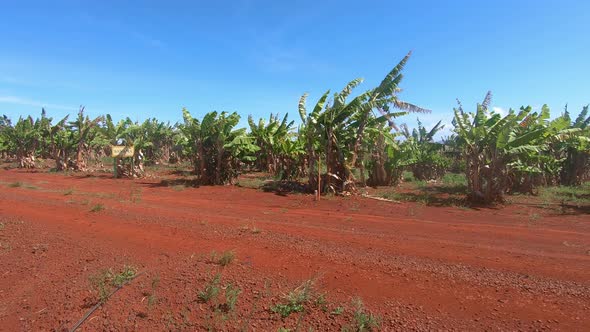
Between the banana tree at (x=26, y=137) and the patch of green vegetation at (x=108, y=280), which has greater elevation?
the banana tree at (x=26, y=137)

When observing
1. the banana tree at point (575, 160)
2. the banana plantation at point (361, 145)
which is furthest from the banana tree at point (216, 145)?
the banana tree at point (575, 160)

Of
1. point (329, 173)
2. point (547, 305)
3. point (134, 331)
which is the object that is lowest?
point (134, 331)

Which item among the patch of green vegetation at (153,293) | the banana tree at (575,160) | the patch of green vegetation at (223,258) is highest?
the banana tree at (575,160)

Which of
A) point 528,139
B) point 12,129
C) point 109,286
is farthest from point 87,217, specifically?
point 12,129

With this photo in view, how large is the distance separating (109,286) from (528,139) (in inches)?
469

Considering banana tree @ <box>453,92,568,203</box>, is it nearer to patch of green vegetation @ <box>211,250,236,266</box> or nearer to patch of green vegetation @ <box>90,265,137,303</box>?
patch of green vegetation @ <box>211,250,236,266</box>

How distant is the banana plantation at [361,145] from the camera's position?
12109 millimetres

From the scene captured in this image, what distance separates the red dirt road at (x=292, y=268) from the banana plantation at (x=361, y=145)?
12.3ft

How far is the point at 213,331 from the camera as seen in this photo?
12.1ft

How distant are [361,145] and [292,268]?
10.1 meters

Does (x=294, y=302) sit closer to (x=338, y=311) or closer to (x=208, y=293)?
(x=338, y=311)

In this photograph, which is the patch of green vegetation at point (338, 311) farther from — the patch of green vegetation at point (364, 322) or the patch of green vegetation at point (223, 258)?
the patch of green vegetation at point (223, 258)

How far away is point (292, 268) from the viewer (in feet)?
16.2

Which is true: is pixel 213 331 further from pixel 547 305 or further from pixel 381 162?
pixel 381 162
